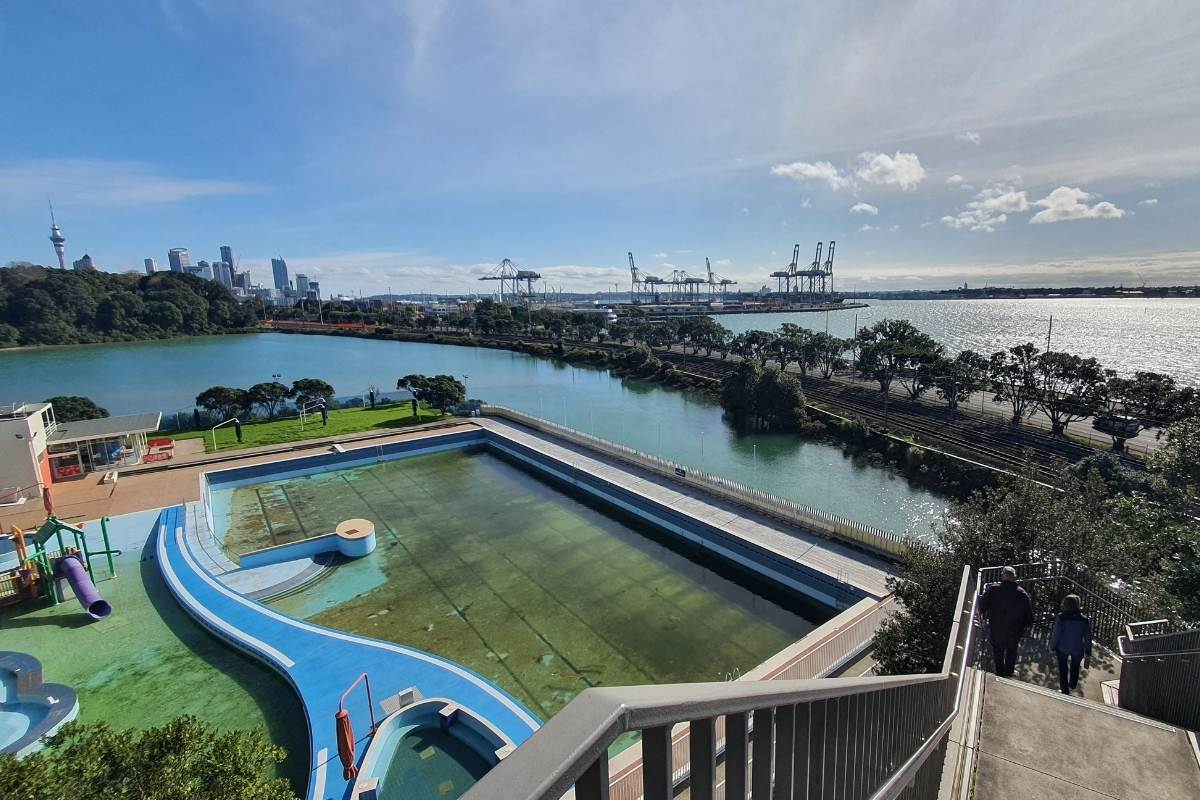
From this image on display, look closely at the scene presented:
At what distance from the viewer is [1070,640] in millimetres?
3951

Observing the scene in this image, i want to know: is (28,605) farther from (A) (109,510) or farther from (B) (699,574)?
(B) (699,574)

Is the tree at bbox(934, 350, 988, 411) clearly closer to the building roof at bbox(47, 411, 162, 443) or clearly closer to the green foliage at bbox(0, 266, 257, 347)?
the building roof at bbox(47, 411, 162, 443)

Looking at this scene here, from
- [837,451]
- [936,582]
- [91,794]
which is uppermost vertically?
[91,794]

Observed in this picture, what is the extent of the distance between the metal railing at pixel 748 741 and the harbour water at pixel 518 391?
13.9 m

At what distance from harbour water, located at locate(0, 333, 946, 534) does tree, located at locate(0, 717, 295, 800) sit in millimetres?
14121

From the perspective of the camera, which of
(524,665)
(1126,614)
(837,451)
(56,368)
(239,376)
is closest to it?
(1126,614)

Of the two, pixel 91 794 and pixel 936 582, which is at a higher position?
pixel 91 794

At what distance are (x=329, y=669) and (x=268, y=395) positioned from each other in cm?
1744

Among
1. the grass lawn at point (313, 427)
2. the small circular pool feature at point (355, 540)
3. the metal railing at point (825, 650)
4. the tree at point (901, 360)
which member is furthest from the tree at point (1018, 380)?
the grass lawn at point (313, 427)

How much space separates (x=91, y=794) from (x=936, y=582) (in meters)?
6.96

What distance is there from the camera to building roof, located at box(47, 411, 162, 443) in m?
15.7

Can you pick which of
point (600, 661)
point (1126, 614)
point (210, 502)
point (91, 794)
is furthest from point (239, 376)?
point (1126, 614)

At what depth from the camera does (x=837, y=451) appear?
67.8ft

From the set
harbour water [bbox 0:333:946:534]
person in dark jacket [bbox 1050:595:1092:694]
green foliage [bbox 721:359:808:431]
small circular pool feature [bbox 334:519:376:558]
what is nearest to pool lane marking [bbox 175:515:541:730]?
small circular pool feature [bbox 334:519:376:558]
